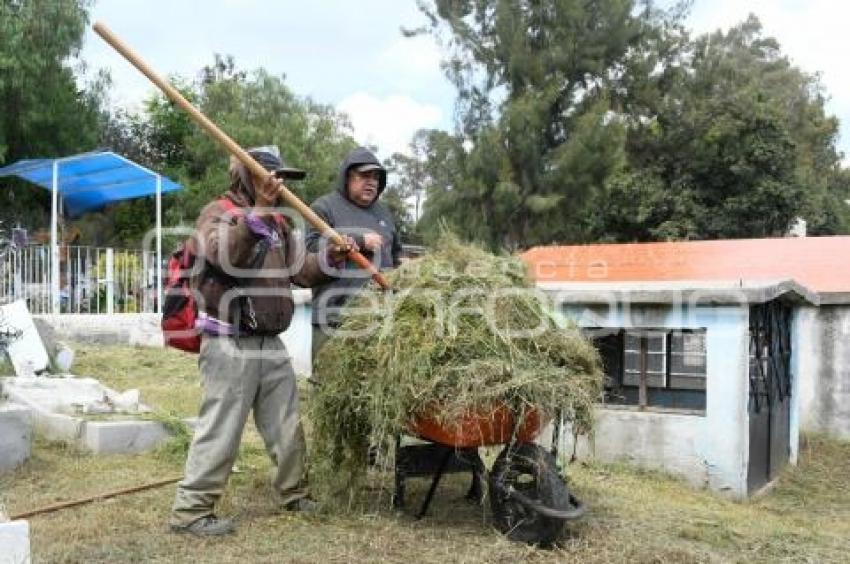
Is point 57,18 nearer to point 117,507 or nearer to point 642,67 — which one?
point 117,507

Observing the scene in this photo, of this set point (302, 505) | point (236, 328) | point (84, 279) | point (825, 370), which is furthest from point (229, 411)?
point (84, 279)

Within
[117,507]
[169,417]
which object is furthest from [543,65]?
[117,507]

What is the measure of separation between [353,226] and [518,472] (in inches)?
64.5

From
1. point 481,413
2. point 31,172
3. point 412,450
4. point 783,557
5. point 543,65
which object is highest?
point 543,65

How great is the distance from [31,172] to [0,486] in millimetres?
9598

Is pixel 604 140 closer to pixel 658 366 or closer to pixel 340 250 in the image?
pixel 658 366

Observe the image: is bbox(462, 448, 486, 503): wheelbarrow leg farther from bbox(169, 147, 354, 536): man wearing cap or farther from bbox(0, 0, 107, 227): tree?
bbox(0, 0, 107, 227): tree

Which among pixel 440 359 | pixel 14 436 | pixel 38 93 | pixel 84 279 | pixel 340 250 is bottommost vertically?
pixel 14 436

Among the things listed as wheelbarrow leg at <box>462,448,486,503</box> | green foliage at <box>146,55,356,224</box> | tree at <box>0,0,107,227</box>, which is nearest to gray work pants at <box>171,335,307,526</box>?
wheelbarrow leg at <box>462,448,486,503</box>

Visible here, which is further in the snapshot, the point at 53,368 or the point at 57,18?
the point at 57,18

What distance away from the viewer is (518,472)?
425 cm

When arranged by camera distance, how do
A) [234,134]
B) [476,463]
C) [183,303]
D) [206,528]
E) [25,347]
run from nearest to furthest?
[206,528] < [183,303] < [476,463] < [25,347] < [234,134]

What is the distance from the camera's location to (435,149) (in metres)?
29.8

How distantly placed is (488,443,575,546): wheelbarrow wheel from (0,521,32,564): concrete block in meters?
2.10
